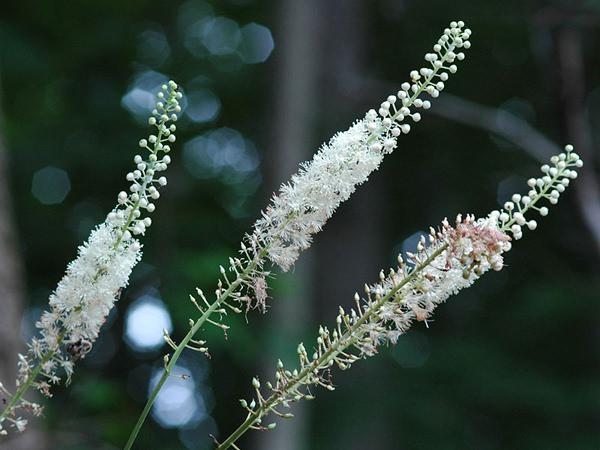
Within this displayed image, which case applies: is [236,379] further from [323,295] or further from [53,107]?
[53,107]

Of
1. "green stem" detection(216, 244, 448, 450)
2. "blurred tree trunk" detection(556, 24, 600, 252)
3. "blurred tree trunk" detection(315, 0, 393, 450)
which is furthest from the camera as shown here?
"blurred tree trunk" detection(315, 0, 393, 450)

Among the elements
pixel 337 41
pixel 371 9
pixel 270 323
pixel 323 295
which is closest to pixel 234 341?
pixel 270 323

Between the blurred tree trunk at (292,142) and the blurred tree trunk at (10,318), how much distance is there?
5.35 ft

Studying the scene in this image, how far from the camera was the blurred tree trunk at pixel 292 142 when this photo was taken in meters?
5.27

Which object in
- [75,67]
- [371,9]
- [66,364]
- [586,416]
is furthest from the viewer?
[371,9]

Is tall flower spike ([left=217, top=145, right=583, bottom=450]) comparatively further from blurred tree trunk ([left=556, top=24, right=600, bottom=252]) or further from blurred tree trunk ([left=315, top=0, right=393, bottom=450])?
blurred tree trunk ([left=315, top=0, right=393, bottom=450])

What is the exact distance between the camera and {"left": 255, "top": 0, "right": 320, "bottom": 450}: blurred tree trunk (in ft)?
17.3

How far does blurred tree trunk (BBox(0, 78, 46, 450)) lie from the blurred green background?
1476mm

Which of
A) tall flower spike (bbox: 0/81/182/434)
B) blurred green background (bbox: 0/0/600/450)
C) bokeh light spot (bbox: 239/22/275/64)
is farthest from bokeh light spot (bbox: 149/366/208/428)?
tall flower spike (bbox: 0/81/182/434)

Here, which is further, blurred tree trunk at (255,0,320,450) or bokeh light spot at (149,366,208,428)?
bokeh light spot at (149,366,208,428)

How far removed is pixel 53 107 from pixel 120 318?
247 cm

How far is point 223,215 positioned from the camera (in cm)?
790

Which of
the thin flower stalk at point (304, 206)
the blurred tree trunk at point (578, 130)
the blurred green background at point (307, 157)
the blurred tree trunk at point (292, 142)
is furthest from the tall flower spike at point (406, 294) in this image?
the blurred green background at point (307, 157)

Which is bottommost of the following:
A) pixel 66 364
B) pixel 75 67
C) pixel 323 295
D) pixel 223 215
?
pixel 66 364
